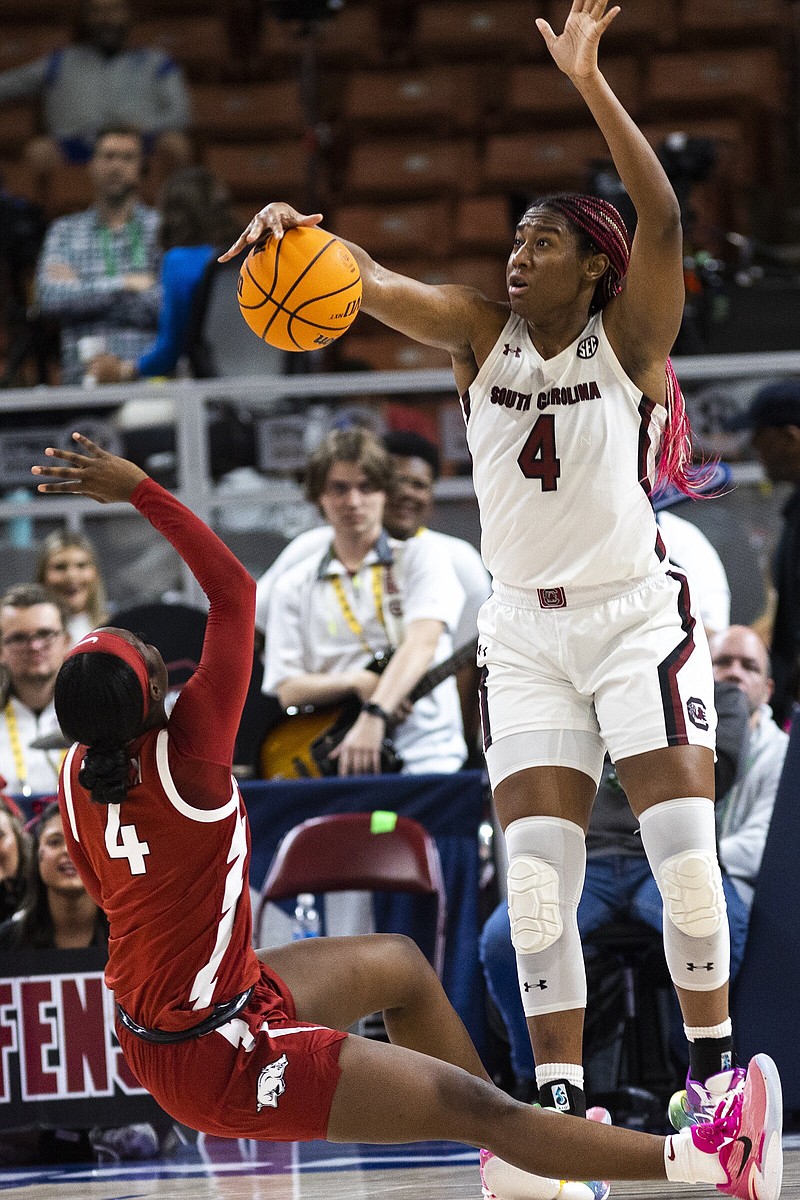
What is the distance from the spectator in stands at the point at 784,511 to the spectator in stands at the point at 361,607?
1347mm

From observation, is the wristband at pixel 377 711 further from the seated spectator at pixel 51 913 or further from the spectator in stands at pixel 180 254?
the spectator in stands at pixel 180 254

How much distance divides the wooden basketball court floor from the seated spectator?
685 millimetres

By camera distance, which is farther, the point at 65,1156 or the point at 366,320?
the point at 366,320

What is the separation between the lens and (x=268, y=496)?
7.05 m

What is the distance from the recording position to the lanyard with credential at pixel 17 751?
5.95 meters

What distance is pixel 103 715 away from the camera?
3.31m

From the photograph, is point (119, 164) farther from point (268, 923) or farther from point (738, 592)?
point (268, 923)

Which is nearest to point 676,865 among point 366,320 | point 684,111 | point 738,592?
point 738,592

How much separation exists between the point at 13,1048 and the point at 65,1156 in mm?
360

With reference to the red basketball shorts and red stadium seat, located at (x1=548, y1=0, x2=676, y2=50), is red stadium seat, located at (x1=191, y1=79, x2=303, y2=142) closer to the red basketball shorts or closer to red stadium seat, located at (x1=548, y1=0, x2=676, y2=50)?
red stadium seat, located at (x1=548, y1=0, x2=676, y2=50)

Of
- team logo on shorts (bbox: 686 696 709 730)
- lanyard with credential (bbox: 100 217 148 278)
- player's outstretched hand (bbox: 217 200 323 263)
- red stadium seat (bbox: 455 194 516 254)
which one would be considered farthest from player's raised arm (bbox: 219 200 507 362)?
red stadium seat (bbox: 455 194 516 254)

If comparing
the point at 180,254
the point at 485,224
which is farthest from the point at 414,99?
the point at 180,254

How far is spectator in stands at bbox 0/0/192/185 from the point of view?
31.5 ft

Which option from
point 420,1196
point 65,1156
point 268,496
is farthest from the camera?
point 268,496
